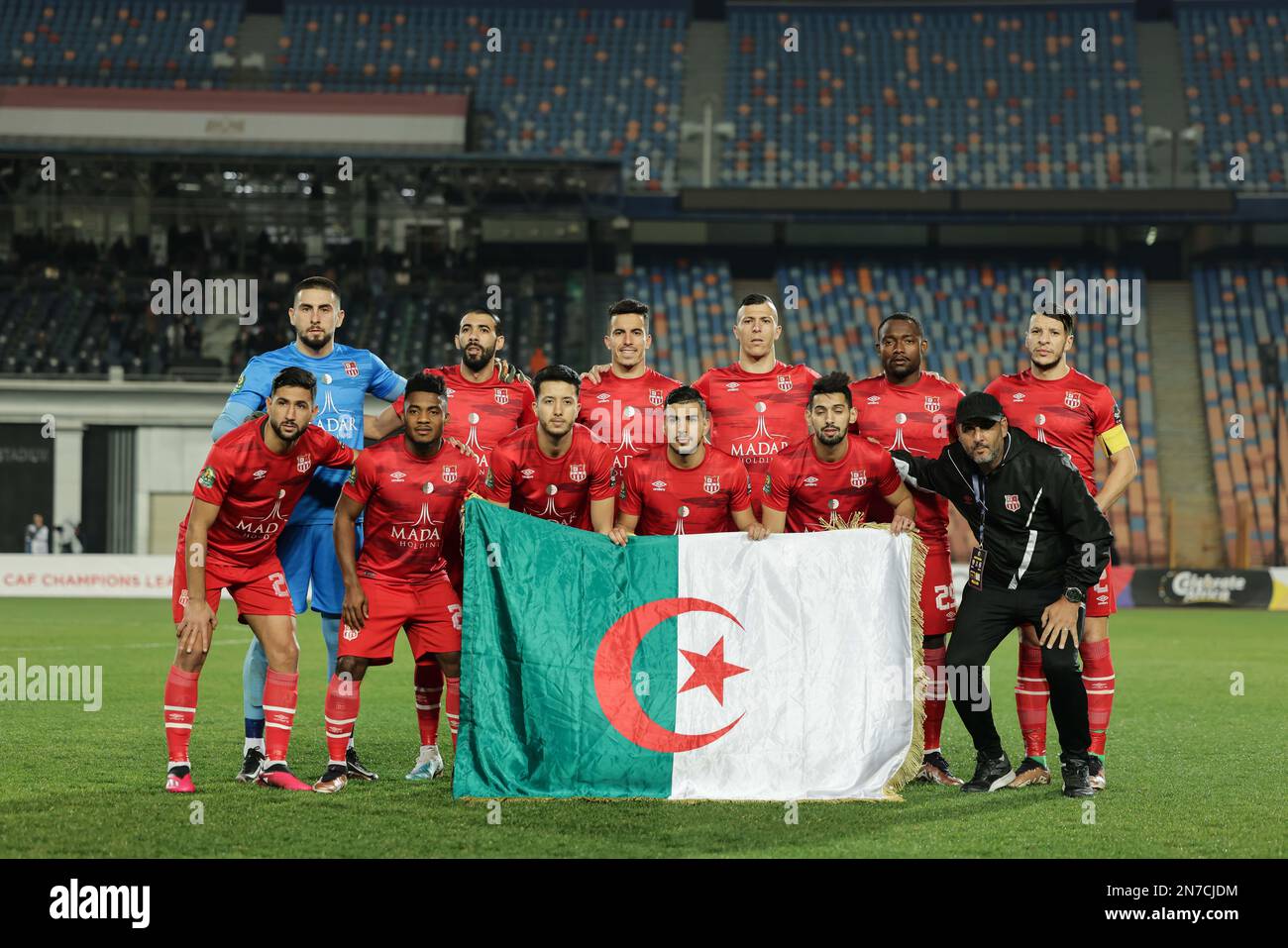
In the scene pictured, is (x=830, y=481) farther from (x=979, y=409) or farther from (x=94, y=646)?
(x=94, y=646)

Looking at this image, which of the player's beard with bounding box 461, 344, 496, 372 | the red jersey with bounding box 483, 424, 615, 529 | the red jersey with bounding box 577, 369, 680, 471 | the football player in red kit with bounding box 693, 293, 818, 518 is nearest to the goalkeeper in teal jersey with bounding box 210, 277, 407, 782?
the player's beard with bounding box 461, 344, 496, 372

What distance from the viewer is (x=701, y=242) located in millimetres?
33969

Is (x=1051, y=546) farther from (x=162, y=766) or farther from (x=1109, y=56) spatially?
(x=1109, y=56)

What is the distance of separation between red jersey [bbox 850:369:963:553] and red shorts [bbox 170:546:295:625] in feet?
10.5

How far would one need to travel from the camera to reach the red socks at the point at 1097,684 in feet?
23.3

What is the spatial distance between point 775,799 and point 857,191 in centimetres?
2637

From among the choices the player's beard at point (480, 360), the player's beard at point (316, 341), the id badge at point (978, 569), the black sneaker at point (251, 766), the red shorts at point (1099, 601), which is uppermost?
the player's beard at point (316, 341)

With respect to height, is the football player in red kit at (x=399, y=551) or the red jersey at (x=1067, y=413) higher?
the red jersey at (x=1067, y=413)

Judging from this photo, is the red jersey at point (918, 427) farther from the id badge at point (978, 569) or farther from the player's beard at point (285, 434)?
the player's beard at point (285, 434)

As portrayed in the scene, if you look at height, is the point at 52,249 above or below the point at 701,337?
above

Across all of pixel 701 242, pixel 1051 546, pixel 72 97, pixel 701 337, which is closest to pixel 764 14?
pixel 701 242

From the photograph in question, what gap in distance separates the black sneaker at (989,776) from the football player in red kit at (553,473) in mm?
2246

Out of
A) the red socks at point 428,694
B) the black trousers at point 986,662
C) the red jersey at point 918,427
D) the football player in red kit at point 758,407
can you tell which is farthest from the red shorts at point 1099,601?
the red socks at point 428,694

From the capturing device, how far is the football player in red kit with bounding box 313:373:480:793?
684 cm
